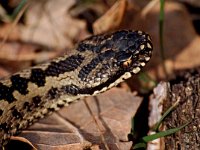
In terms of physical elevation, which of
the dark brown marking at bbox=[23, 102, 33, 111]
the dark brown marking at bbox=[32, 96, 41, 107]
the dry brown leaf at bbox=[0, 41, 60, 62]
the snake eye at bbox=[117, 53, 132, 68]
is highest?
the dry brown leaf at bbox=[0, 41, 60, 62]

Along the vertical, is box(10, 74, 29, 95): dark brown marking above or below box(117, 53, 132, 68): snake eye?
below

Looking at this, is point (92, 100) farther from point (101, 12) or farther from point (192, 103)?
point (101, 12)

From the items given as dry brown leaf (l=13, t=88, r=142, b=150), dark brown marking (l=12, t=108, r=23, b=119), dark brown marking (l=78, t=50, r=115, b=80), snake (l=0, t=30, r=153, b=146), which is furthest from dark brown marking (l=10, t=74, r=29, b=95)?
dark brown marking (l=78, t=50, r=115, b=80)

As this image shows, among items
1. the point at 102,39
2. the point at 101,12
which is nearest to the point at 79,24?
the point at 101,12

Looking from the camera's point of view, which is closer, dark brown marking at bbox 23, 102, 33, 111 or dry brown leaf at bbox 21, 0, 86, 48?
dark brown marking at bbox 23, 102, 33, 111

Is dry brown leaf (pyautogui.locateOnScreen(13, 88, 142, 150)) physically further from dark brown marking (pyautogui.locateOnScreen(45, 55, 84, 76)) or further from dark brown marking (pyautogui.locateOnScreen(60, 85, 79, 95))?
dark brown marking (pyautogui.locateOnScreen(45, 55, 84, 76))

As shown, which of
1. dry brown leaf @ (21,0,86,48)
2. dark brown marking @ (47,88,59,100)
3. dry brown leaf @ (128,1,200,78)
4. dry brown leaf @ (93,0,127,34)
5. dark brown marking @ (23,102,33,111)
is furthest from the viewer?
dry brown leaf @ (21,0,86,48)

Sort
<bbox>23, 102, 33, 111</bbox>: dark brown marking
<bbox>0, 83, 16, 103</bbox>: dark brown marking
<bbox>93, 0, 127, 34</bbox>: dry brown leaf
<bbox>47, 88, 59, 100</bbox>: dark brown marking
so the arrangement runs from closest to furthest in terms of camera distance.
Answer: <bbox>0, 83, 16, 103</bbox>: dark brown marking, <bbox>23, 102, 33, 111</bbox>: dark brown marking, <bbox>47, 88, 59, 100</bbox>: dark brown marking, <bbox>93, 0, 127, 34</bbox>: dry brown leaf

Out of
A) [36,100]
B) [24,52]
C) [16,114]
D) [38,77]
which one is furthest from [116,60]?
[24,52]
